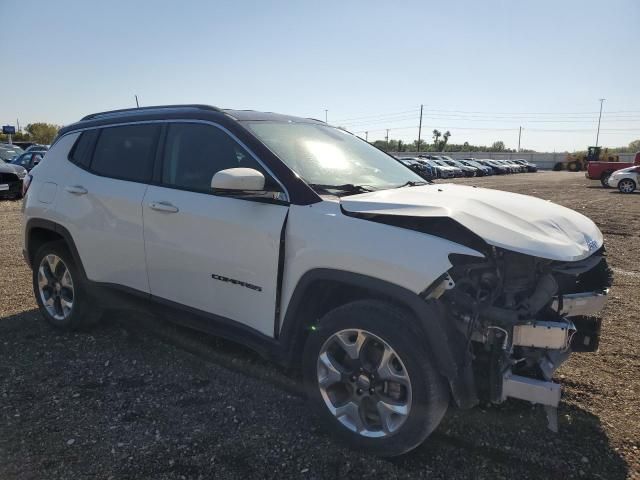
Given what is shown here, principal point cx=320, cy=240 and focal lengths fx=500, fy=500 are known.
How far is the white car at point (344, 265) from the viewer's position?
7.95 feet

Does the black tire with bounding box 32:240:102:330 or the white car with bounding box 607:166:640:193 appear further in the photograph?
the white car with bounding box 607:166:640:193

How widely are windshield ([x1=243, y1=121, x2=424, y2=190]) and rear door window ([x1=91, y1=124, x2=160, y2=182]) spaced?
89 centimetres

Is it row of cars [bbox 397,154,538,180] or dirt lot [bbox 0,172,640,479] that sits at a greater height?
row of cars [bbox 397,154,538,180]

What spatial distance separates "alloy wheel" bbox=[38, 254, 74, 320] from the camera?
4336 millimetres

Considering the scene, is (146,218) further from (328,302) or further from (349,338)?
(349,338)

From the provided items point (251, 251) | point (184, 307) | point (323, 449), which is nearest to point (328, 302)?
point (251, 251)

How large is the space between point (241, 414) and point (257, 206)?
1.30 metres

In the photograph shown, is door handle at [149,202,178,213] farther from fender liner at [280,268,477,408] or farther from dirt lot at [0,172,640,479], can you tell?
fender liner at [280,268,477,408]

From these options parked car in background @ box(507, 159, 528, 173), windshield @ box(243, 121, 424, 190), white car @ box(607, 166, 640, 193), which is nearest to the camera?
windshield @ box(243, 121, 424, 190)

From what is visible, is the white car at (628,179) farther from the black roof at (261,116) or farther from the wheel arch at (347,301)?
the wheel arch at (347,301)

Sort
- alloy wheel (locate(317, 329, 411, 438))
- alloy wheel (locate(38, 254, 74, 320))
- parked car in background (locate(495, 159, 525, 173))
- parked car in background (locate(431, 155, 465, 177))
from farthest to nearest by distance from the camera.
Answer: parked car in background (locate(495, 159, 525, 173)) < parked car in background (locate(431, 155, 465, 177)) < alloy wheel (locate(38, 254, 74, 320)) < alloy wheel (locate(317, 329, 411, 438))

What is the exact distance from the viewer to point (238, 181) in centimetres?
273

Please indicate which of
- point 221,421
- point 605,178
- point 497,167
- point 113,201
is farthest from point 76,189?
point 497,167

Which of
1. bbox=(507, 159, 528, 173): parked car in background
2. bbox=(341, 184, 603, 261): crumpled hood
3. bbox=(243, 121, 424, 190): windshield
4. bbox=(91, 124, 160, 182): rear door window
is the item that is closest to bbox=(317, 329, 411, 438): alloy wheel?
bbox=(341, 184, 603, 261): crumpled hood
